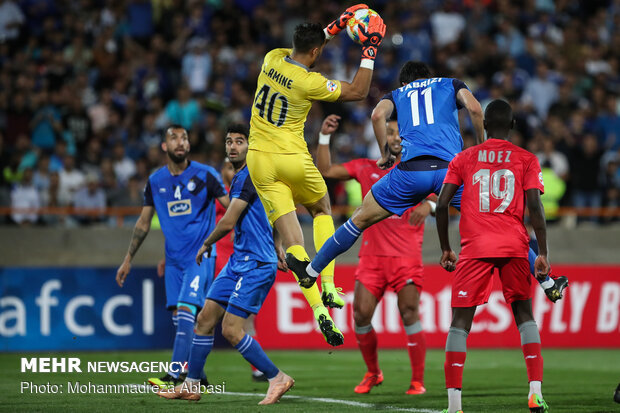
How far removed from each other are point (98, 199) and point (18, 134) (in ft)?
8.16

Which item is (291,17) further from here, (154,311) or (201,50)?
(154,311)

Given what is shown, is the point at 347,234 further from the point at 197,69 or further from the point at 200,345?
the point at 197,69

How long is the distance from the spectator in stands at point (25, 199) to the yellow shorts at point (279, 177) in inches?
327

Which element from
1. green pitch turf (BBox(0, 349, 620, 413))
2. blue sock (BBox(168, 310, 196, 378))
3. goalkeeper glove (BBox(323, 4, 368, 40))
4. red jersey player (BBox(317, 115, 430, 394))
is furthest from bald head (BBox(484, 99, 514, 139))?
blue sock (BBox(168, 310, 196, 378))

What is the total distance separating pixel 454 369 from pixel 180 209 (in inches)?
→ 167

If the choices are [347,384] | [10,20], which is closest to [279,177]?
[347,384]

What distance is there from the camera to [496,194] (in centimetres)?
733

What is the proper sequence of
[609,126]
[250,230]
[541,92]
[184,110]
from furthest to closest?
[541,92]
[609,126]
[184,110]
[250,230]

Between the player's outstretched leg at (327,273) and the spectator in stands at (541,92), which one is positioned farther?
the spectator in stands at (541,92)

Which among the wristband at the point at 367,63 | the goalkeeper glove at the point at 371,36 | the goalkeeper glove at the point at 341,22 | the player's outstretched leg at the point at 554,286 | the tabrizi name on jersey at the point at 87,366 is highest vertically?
the goalkeeper glove at the point at 341,22

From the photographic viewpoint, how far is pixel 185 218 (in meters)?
10.4

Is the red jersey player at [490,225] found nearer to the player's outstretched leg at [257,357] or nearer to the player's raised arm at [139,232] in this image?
the player's outstretched leg at [257,357]

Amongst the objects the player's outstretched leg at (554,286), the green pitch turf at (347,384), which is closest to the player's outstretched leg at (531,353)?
the player's outstretched leg at (554,286)
